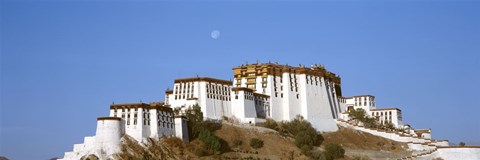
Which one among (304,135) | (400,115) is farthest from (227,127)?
(400,115)

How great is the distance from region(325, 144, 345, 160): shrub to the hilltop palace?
11.5m

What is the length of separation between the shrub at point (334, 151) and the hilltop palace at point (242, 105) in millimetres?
11509

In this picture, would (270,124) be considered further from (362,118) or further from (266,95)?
(362,118)

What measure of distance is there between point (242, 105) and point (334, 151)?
14932 mm

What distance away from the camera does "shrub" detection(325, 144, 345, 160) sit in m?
102

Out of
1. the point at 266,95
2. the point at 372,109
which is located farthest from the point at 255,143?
the point at 372,109

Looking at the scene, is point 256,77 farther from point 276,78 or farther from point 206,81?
point 206,81

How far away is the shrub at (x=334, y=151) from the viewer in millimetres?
102500

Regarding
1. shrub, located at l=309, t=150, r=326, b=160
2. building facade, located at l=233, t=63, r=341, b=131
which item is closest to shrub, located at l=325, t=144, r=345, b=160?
shrub, located at l=309, t=150, r=326, b=160

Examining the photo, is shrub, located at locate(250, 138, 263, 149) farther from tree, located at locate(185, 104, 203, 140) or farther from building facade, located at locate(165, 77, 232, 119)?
building facade, located at locate(165, 77, 232, 119)

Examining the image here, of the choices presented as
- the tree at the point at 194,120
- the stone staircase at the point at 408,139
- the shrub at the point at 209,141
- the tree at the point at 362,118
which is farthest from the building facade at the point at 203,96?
the tree at the point at 362,118

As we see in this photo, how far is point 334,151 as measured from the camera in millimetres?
103250

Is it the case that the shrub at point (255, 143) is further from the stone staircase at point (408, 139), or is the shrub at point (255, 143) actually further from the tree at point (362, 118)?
the tree at point (362, 118)

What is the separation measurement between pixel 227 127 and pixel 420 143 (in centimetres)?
3208
